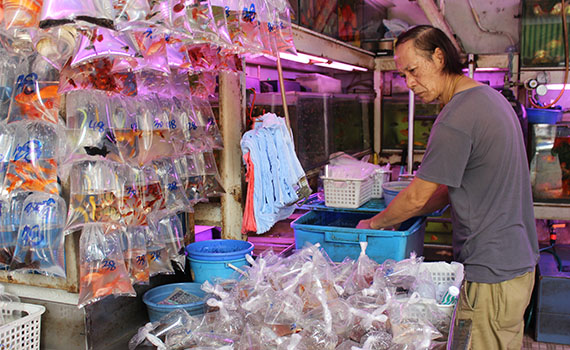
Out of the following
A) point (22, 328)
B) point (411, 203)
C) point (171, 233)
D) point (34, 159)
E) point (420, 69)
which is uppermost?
point (420, 69)

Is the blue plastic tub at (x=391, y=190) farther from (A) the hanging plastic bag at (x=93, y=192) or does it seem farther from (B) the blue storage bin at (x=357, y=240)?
(A) the hanging plastic bag at (x=93, y=192)

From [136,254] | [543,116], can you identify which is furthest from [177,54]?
[543,116]

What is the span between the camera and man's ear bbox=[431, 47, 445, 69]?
7.13 feet

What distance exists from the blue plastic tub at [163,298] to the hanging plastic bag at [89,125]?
59 cm

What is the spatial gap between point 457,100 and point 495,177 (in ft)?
1.13

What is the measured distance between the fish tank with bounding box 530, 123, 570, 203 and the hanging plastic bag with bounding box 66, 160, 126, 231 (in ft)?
11.0

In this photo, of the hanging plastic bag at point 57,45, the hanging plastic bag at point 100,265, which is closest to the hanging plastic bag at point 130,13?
the hanging plastic bag at point 57,45

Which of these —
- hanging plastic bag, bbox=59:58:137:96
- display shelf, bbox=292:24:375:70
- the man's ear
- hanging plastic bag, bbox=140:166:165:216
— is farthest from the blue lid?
hanging plastic bag, bbox=59:58:137:96

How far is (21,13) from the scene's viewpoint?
148 cm

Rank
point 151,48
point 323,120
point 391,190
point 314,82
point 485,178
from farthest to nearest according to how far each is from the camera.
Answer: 1. point 323,120
2. point 314,82
3. point 391,190
4. point 485,178
5. point 151,48

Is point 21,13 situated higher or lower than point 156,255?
higher

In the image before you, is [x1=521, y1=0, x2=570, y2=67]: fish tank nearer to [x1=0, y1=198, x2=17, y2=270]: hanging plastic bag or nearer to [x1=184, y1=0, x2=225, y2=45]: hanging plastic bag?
[x1=184, y1=0, x2=225, y2=45]: hanging plastic bag

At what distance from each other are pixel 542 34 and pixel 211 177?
10.5 ft

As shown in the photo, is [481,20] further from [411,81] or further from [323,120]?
[411,81]
